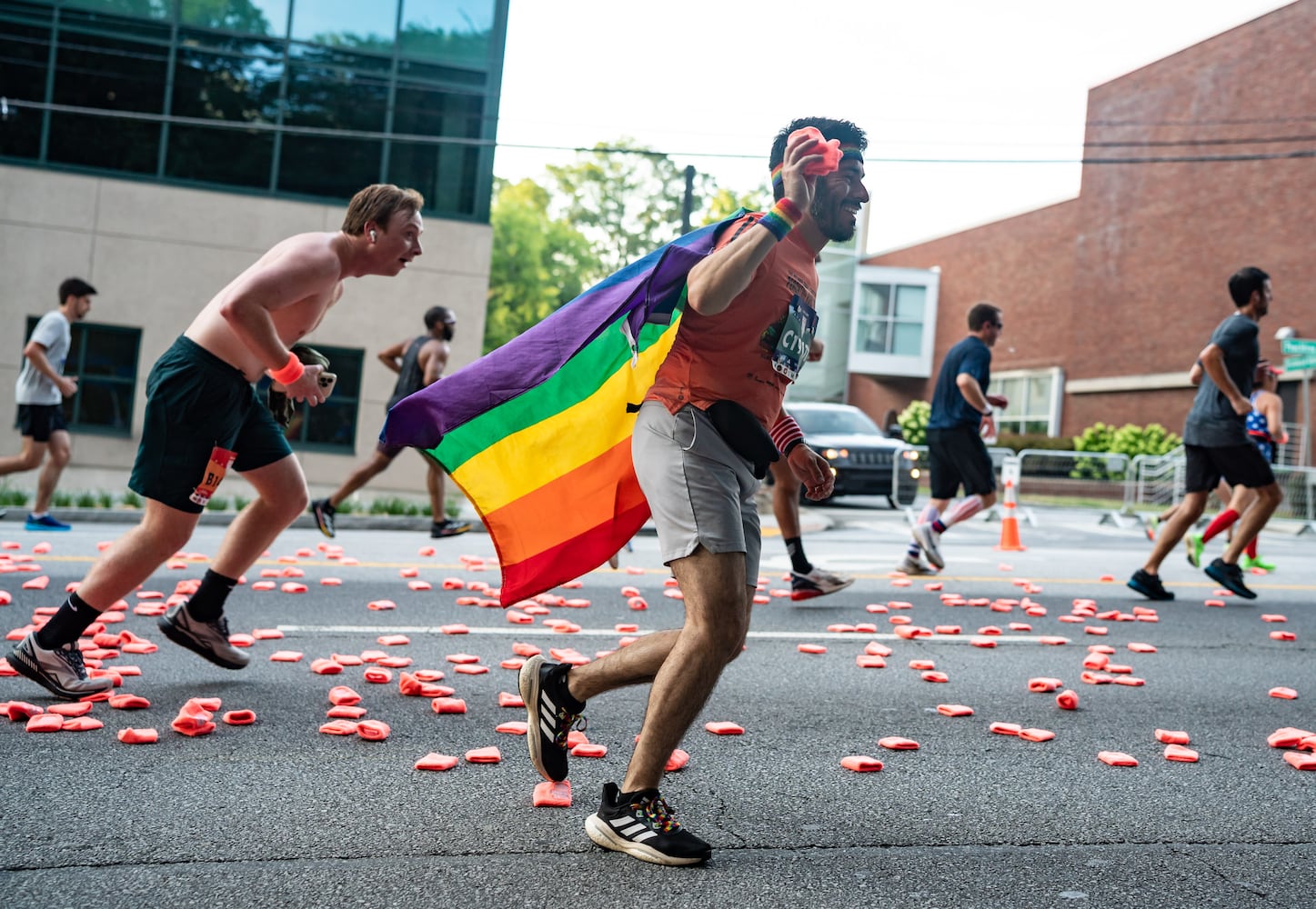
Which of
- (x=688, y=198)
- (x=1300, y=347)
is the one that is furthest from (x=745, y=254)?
(x=1300, y=347)

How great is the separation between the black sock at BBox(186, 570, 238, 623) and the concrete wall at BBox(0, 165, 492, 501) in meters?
14.4

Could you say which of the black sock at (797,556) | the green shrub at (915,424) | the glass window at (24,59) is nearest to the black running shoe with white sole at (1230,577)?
the black sock at (797,556)

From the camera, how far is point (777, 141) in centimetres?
354

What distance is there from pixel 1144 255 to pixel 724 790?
35.1 metres

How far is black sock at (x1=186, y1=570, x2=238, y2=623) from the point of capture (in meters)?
4.95

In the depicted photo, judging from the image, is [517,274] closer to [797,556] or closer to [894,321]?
[894,321]

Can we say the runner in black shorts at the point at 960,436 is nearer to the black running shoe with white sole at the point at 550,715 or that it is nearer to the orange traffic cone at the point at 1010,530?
the orange traffic cone at the point at 1010,530

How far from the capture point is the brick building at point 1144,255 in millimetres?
29984

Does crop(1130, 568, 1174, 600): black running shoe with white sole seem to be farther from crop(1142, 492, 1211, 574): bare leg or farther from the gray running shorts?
the gray running shorts

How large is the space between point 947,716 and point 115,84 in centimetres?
1921

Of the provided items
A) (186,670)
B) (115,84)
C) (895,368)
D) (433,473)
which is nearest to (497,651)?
(186,670)

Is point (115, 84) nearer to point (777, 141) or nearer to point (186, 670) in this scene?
point (186, 670)

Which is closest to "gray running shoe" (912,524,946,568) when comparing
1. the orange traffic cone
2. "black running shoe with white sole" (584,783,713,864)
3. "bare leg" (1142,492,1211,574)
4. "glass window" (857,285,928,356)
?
"bare leg" (1142,492,1211,574)

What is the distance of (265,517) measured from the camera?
497 cm
